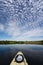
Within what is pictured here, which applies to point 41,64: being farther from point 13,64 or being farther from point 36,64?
point 13,64

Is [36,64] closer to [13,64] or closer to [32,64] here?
[32,64]

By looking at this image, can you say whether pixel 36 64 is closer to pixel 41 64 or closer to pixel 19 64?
pixel 41 64

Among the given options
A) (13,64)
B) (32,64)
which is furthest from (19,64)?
(32,64)

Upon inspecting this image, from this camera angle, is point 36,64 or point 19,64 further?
point 36,64

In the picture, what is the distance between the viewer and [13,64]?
742 inches

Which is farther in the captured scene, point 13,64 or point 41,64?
point 41,64

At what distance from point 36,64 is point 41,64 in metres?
1.21

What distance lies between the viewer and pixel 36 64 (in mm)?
24922

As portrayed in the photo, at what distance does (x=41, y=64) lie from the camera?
2495 centimetres

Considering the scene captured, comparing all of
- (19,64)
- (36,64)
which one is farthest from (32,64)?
(19,64)

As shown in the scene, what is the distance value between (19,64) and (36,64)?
302 inches

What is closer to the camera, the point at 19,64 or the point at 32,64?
the point at 19,64

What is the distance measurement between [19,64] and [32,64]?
7.12m

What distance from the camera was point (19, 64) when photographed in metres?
18.7
